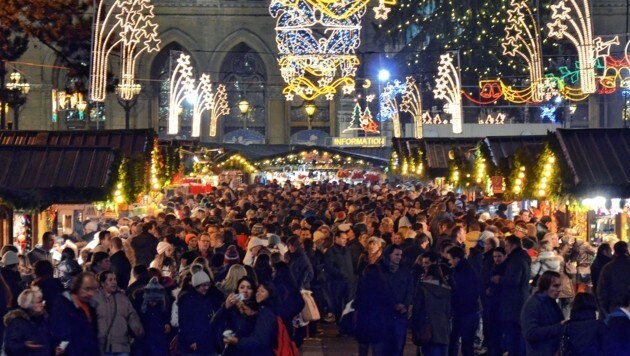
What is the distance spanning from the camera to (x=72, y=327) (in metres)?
14.3

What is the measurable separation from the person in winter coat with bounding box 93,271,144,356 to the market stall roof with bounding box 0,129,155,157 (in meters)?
16.7

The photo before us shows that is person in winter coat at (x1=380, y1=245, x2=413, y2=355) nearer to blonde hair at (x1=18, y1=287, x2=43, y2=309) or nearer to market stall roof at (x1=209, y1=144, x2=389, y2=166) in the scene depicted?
blonde hair at (x1=18, y1=287, x2=43, y2=309)

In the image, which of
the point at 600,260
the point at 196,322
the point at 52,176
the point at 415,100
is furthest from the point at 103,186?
the point at 415,100

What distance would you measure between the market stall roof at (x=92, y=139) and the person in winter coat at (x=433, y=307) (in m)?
15.7

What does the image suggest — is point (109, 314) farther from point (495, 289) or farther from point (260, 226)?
point (260, 226)

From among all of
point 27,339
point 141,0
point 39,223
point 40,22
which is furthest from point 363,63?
point 27,339

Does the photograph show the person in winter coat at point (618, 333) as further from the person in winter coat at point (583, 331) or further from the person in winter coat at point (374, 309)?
the person in winter coat at point (374, 309)

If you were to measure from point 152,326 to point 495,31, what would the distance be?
177ft

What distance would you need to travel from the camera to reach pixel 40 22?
1966 inches

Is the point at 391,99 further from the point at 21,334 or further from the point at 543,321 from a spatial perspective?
the point at 21,334

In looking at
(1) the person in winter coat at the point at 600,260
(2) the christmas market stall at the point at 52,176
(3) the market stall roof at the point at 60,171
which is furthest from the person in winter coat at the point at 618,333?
(3) the market stall roof at the point at 60,171

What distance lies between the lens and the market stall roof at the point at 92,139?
31.8 metres

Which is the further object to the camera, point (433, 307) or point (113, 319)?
point (433, 307)

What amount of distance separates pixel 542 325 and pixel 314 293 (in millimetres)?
9103
